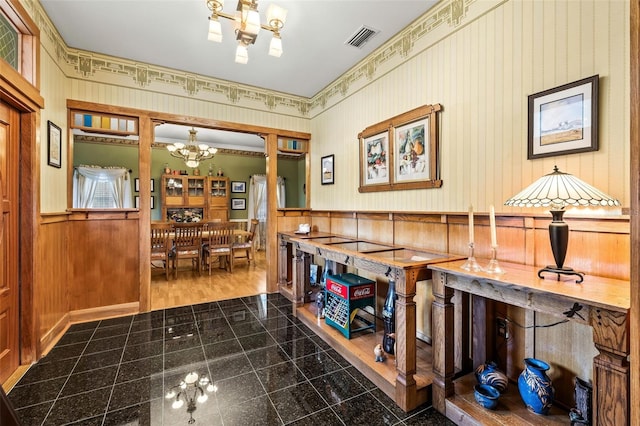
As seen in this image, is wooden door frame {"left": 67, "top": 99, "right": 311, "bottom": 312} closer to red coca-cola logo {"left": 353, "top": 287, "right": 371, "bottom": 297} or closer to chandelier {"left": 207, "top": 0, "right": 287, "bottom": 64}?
chandelier {"left": 207, "top": 0, "right": 287, "bottom": 64}

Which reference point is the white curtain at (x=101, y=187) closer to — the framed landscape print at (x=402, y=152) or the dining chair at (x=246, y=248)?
the dining chair at (x=246, y=248)

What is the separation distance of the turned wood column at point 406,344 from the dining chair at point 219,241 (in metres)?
4.11

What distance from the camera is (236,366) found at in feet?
7.59

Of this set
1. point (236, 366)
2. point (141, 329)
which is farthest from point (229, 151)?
point (236, 366)

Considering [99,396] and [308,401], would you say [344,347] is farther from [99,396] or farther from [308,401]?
[99,396]

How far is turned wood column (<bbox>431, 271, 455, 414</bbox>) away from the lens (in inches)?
70.3

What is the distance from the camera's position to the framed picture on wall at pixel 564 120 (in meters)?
1.59

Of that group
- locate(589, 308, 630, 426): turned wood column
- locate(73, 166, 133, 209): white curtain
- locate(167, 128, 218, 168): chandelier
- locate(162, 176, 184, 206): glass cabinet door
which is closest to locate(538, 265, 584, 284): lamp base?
locate(589, 308, 630, 426): turned wood column

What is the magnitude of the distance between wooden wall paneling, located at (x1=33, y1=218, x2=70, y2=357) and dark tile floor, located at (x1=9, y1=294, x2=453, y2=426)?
0.55ft

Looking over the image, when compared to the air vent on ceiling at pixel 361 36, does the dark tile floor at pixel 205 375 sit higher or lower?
lower

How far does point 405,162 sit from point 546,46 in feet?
4.26

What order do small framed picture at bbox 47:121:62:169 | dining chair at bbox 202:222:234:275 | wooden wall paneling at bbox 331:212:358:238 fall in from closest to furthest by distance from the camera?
small framed picture at bbox 47:121:62:169 → wooden wall paneling at bbox 331:212:358:238 → dining chair at bbox 202:222:234:275

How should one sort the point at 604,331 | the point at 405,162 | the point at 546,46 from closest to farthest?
the point at 604,331
the point at 546,46
the point at 405,162

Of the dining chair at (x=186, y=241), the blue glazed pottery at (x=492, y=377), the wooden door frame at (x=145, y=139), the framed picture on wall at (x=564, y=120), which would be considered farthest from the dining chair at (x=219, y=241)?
the framed picture on wall at (x=564, y=120)
